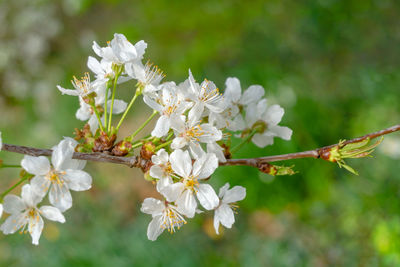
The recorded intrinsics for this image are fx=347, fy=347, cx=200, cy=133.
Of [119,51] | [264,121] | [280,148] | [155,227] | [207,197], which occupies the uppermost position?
[119,51]

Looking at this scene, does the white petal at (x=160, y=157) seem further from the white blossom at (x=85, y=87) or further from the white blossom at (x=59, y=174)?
the white blossom at (x=85, y=87)

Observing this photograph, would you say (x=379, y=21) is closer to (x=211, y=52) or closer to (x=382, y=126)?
(x=382, y=126)

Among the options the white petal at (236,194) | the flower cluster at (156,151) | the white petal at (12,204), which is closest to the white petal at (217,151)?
the flower cluster at (156,151)

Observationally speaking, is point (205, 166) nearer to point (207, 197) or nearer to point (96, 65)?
point (207, 197)

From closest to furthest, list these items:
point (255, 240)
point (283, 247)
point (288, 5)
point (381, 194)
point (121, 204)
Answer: point (381, 194)
point (283, 247)
point (255, 240)
point (288, 5)
point (121, 204)

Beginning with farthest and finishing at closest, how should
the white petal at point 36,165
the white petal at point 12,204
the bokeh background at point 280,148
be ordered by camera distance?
the bokeh background at point 280,148 → the white petal at point 12,204 → the white petal at point 36,165

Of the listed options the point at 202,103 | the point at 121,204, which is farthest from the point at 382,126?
the point at 121,204

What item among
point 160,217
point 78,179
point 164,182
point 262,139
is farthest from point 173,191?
point 262,139
